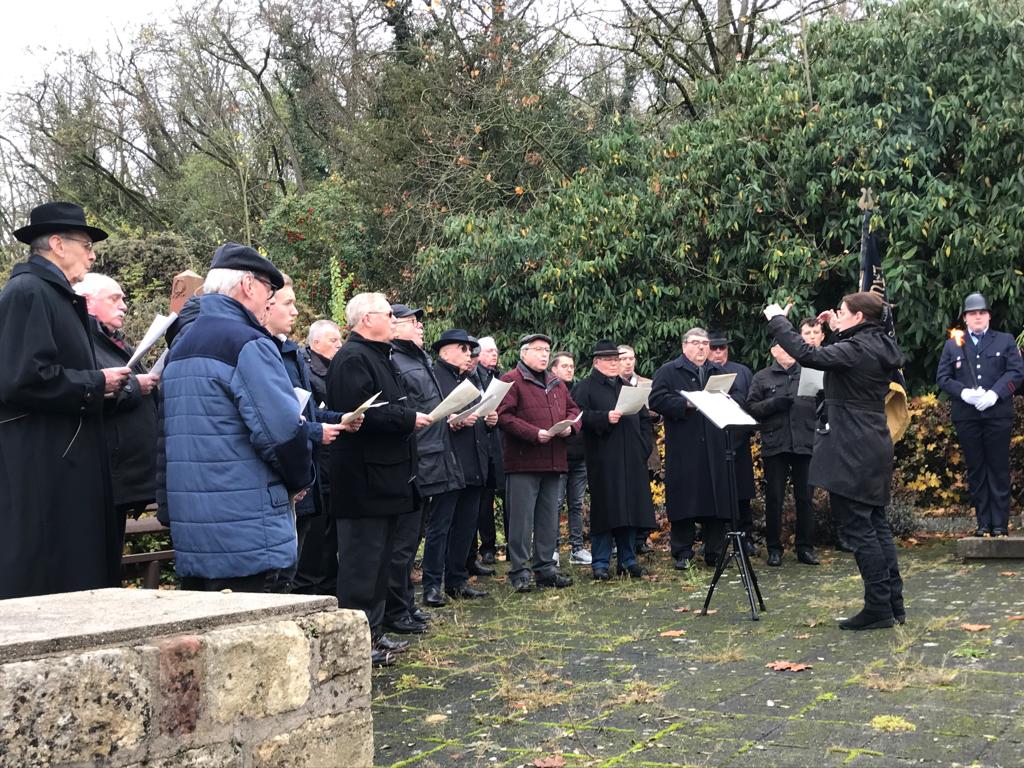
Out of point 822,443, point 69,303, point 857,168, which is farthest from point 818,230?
point 69,303

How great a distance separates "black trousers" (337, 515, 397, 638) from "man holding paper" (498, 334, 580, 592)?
2803mm

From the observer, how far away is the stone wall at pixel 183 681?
323 cm

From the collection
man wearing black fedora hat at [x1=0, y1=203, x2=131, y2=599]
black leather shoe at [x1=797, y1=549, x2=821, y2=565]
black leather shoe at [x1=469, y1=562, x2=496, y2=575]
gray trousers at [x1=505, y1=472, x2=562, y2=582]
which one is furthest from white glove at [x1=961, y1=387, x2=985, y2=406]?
man wearing black fedora hat at [x1=0, y1=203, x2=131, y2=599]

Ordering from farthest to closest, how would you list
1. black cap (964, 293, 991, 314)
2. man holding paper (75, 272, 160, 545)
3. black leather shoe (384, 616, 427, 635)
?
black cap (964, 293, 991, 314) → black leather shoe (384, 616, 427, 635) → man holding paper (75, 272, 160, 545)

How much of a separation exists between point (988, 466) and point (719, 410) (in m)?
4.47

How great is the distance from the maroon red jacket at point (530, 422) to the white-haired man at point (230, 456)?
4474 millimetres

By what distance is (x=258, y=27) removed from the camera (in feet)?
91.8

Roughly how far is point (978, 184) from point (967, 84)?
1.18m

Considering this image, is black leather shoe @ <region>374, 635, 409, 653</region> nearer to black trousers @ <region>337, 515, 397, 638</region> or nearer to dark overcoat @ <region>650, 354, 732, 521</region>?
black trousers @ <region>337, 515, 397, 638</region>

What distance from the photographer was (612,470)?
1032 cm

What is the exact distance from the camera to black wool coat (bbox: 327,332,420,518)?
693 centimetres

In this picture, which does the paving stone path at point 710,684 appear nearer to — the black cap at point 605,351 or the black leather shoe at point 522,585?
the black leather shoe at point 522,585

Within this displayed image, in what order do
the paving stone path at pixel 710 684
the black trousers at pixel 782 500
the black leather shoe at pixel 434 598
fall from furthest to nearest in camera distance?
the black trousers at pixel 782 500, the black leather shoe at pixel 434 598, the paving stone path at pixel 710 684

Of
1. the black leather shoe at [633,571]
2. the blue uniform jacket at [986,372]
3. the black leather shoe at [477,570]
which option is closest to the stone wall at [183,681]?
the black leather shoe at [633,571]
